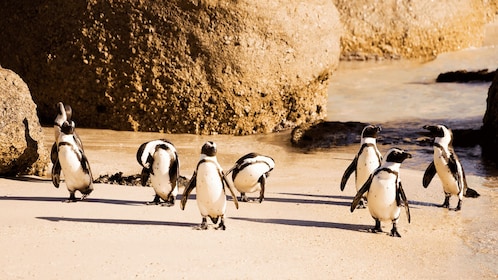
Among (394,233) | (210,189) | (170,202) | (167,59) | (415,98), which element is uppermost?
(167,59)

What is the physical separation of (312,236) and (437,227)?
3.89ft

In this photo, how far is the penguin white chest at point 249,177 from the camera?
7.80 meters

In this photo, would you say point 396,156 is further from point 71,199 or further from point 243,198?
point 71,199

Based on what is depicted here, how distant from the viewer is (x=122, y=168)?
912cm

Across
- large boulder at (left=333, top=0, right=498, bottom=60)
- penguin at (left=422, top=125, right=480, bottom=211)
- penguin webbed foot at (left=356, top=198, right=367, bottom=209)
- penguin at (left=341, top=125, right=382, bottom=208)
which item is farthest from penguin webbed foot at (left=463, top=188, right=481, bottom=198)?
large boulder at (left=333, top=0, right=498, bottom=60)

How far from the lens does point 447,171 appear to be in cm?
809

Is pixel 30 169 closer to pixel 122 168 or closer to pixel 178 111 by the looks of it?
pixel 122 168

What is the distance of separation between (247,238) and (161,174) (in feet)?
4.40

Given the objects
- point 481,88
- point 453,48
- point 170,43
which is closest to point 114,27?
point 170,43

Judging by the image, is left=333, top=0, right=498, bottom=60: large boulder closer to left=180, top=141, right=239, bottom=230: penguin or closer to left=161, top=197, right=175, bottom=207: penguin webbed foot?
left=161, top=197, right=175, bottom=207: penguin webbed foot

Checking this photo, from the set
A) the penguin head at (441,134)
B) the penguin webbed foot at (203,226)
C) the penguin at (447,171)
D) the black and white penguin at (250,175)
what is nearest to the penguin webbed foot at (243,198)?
the black and white penguin at (250,175)

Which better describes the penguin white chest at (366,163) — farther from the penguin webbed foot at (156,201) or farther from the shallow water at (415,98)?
the shallow water at (415,98)

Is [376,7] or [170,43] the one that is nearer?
[170,43]

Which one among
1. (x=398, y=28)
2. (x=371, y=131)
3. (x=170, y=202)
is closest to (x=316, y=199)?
(x=371, y=131)
